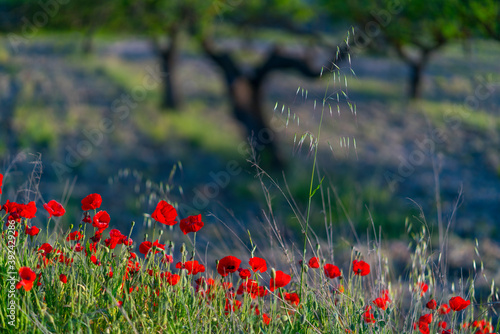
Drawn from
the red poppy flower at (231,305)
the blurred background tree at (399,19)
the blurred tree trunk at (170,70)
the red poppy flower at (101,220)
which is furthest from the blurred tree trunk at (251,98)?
the red poppy flower at (101,220)

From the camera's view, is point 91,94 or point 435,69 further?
point 435,69

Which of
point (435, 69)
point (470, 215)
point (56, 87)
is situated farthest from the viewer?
point (435, 69)

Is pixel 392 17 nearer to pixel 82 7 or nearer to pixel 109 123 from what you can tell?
pixel 82 7

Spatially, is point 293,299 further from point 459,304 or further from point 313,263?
point 459,304

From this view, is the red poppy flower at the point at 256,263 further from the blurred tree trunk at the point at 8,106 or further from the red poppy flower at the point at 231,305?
the blurred tree trunk at the point at 8,106

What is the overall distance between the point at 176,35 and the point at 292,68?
5.44 m

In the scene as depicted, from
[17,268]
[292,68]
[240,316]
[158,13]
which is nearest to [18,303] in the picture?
[17,268]

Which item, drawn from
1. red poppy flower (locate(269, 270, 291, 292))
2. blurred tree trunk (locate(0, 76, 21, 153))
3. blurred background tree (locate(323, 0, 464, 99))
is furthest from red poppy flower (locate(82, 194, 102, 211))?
blurred tree trunk (locate(0, 76, 21, 153))

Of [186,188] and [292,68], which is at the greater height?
[292,68]

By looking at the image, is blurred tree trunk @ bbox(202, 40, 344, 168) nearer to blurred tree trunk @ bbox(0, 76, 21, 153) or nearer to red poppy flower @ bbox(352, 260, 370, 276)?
blurred tree trunk @ bbox(0, 76, 21, 153)

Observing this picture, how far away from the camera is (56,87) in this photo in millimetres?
15203

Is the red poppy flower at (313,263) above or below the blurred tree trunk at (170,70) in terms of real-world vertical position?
below

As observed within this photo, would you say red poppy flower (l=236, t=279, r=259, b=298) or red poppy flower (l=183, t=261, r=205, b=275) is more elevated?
red poppy flower (l=183, t=261, r=205, b=275)

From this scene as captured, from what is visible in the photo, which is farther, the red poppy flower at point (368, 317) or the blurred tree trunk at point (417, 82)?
the blurred tree trunk at point (417, 82)
